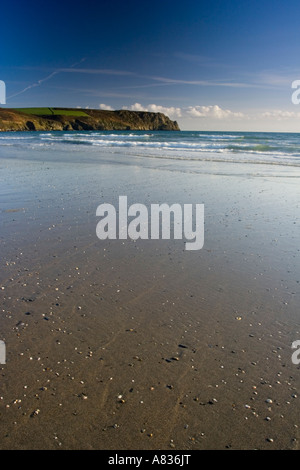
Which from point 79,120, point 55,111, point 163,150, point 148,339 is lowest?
point 148,339

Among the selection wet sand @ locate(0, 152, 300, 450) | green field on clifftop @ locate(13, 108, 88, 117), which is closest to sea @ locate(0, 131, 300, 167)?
wet sand @ locate(0, 152, 300, 450)

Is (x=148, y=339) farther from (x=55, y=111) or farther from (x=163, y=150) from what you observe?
(x=55, y=111)

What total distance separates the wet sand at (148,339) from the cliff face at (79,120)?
120467mm

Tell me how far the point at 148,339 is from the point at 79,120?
14883 centimetres

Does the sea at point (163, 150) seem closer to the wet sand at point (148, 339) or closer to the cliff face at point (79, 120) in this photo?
the wet sand at point (148, 339)


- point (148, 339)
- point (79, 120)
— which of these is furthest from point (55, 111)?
point (148, 339)

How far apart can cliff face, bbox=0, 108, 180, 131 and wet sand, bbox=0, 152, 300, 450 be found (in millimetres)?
120467

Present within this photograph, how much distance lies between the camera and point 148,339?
384cm

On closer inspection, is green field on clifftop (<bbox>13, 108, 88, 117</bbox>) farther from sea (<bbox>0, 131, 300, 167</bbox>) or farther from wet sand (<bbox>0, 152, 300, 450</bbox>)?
wet sand (<bbox>0, 152, 300, 450</bbox>)

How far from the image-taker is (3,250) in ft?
20.5

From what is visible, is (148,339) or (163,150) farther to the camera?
Answer: (163,150)

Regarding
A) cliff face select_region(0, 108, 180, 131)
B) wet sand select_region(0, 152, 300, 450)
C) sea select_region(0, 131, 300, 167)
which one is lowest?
wet sand select_region(0, 152, 300, 450)

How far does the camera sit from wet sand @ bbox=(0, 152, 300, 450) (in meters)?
2.74

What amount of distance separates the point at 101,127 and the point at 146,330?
15702 cm
